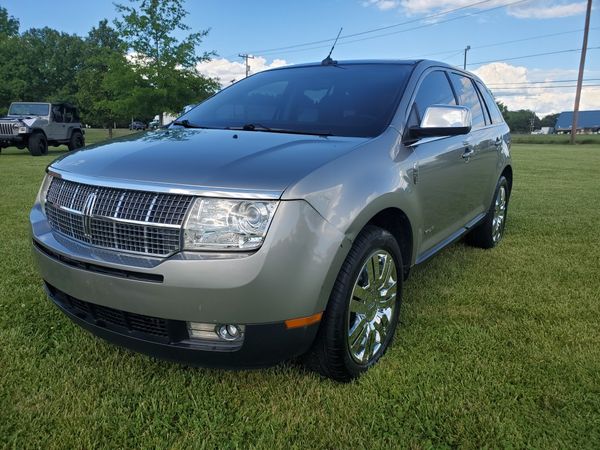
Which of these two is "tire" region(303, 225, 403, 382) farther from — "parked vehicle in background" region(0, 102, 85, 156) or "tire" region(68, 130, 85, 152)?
"tire" region(68, 130, 85, 152)

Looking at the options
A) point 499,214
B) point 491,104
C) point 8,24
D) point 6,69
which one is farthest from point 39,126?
point 8,24

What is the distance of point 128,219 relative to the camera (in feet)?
6.45

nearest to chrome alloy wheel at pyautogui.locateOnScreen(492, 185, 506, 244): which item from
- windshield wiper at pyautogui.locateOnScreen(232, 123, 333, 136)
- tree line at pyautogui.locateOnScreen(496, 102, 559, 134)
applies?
windshield wiper at pyautogui.locateOnScreen(232, 123, 333, 136)

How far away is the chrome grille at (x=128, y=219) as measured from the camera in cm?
191

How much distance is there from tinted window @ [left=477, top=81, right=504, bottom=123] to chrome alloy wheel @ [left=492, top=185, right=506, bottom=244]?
701mm

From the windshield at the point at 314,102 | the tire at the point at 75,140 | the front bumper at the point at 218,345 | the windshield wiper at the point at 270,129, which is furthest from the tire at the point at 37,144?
the front bumper at the point at 218,345

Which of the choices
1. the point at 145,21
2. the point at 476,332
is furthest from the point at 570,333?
the point at 145,21

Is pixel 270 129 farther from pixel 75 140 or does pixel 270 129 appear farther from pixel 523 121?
pixel 523 121

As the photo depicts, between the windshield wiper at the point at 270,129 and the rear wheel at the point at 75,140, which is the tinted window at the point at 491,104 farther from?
the rear wheel at the point at 75,140

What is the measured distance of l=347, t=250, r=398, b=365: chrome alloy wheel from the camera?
2309 mm

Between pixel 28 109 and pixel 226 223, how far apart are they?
62.5ft

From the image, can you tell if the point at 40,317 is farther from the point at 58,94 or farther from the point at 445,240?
the point at 58,94

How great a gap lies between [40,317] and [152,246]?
60.6 inches

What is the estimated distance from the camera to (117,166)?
2150 millimetres
